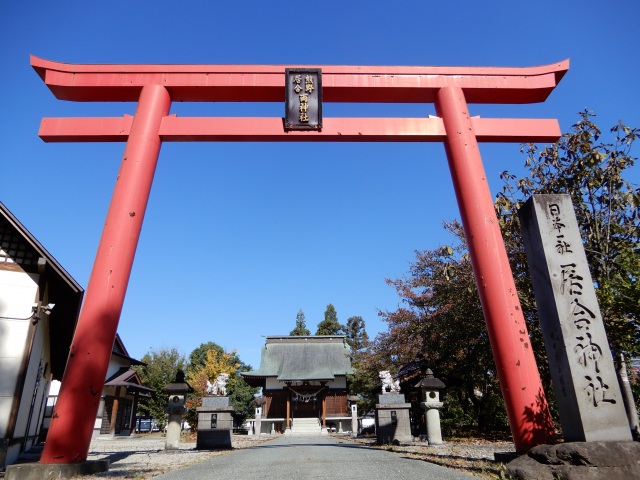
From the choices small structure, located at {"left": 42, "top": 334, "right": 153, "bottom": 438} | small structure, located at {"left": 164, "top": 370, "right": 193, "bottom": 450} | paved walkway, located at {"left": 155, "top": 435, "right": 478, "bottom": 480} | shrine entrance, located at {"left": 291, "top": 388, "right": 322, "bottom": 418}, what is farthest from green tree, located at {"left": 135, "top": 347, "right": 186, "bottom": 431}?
paved walkway, located at {"left": 155, "top": 435, "right": 478, "bottom": 480}

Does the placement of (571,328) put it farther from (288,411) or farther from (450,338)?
(288,411)

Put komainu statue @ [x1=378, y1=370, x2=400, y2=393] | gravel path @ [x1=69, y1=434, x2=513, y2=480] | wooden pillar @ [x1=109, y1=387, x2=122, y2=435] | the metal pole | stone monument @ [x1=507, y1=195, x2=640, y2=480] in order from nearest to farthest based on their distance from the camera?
stone monument @ [x1=507, y1=195, x2=640, y2=480]
the metal pole
gravel path @ [x1=69, y1=434, x2=513, y2=480]
komainu statue @ [x1=378, y1=370, x2=400, y2=393]
wooden pillar @ [x1=109, y1=387, x2=122, y2=435]

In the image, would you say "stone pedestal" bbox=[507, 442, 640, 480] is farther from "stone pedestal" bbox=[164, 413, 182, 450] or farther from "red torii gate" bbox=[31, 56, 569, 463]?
"stone pedestal" bbox=[164, 413, 182, 450]

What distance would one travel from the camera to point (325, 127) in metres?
7.55

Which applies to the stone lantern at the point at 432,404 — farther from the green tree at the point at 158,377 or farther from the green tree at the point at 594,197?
the green tree at the point at 158,377

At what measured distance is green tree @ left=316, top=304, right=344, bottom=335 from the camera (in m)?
56.2

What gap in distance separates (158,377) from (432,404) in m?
26.9

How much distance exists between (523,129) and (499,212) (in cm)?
419

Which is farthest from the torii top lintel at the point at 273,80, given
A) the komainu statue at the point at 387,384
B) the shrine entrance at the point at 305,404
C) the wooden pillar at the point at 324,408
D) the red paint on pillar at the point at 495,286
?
the shrine entrance at the point at 305,404

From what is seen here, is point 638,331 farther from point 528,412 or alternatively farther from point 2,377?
point 2,377

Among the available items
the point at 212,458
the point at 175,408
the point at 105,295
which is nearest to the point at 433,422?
the point at 212,458

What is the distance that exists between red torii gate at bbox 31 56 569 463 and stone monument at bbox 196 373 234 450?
26.4 feet

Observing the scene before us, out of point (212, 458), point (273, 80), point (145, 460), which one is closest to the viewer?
point (273, 80)

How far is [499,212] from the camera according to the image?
1130 centimetres
